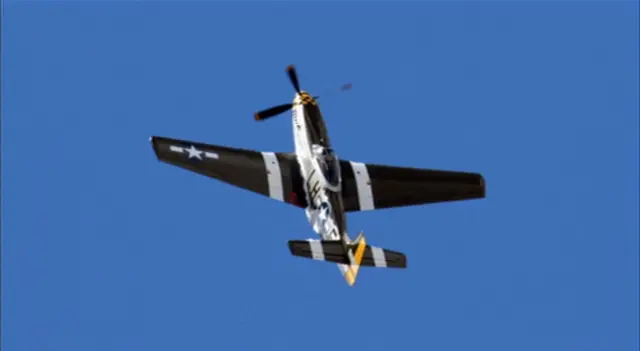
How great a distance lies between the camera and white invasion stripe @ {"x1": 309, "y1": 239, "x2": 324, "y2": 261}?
38438 mm

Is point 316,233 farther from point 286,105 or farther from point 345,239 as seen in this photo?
point 286,105

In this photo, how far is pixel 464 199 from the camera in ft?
142

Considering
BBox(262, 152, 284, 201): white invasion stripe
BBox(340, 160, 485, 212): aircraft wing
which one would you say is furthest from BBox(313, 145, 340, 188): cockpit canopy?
BBox(340, 160, 485, 212): aircraft wing

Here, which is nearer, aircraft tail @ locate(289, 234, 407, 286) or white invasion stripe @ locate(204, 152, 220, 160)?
aircraft tail @ locate(289, 234, 407, 286)

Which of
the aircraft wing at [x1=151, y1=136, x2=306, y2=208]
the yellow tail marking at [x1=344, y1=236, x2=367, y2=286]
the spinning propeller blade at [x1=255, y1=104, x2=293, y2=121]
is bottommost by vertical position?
the yellow tail marking at [x1=344, y1=236, x2=367, y2=286]

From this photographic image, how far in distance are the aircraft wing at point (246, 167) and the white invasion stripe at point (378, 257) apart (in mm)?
3242

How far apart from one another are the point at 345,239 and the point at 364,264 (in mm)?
907

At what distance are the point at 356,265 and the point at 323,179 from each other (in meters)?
3.01

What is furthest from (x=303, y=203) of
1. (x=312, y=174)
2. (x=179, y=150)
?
(x=179, y=150)

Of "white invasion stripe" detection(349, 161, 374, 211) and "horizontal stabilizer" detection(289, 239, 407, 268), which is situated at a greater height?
"white invasion stripe" detection(349, 161, 374, 211)

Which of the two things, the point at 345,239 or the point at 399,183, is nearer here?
the point at 345,239

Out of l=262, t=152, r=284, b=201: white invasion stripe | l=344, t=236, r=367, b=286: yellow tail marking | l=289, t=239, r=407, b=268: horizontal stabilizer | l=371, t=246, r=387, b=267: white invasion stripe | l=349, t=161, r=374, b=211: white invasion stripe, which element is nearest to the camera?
l=289, t=239, r=407, b=268: horizontal stabilizer

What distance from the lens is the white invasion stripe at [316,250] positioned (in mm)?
38438

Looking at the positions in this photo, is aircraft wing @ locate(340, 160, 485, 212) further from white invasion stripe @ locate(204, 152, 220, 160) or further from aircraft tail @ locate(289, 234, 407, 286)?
white invasion stripe @ locate(204, 152, 220, 160)
